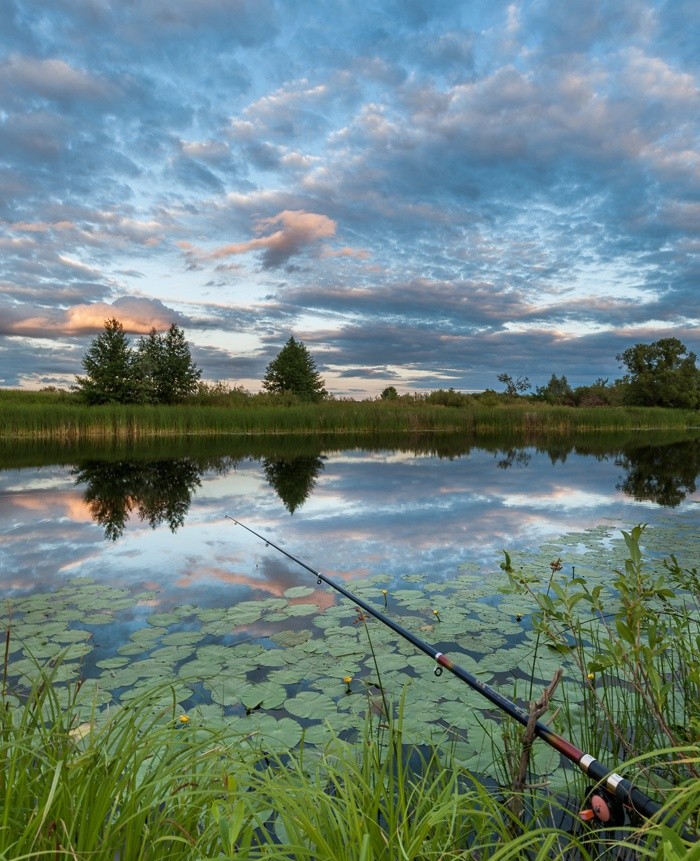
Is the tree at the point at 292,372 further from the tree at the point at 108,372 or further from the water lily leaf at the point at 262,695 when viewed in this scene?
the water lily leaf at the point at 262,695

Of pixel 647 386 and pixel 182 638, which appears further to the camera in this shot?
pixel 647 386

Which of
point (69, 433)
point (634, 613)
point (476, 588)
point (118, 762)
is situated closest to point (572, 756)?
point (634, 613)

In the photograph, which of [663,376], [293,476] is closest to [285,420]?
[293,476]

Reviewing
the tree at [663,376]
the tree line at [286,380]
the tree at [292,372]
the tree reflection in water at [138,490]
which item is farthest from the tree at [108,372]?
the tree at [663,376]

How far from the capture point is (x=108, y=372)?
36.7m

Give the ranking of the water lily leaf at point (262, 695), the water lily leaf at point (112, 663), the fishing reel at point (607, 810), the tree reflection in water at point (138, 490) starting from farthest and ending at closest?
the tree reflection in water at point (138, 490), the water lily leaf at point (112, 663), the water lily leaf at point (262, 695), the fishing reel at point (607, 810)

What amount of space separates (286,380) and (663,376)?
3492 cm

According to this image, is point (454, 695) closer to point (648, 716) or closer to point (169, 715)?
point (648, 716)

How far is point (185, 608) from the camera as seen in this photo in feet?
14.8

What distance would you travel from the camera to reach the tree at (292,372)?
168 ft

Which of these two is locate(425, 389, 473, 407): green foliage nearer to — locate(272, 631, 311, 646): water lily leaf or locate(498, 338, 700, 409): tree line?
locate(498, 338, 700, 409): tree line

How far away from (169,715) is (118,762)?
154 centimetres

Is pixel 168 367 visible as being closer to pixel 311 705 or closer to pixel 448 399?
pixel 448 399

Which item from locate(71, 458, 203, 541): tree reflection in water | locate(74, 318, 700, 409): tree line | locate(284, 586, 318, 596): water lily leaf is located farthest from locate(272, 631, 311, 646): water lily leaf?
locate(74, 318, 700, 409): tree line
